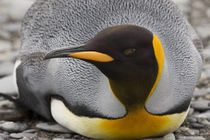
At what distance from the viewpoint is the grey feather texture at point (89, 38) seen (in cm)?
363

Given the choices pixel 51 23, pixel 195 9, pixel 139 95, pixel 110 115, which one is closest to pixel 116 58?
pixel 139 95

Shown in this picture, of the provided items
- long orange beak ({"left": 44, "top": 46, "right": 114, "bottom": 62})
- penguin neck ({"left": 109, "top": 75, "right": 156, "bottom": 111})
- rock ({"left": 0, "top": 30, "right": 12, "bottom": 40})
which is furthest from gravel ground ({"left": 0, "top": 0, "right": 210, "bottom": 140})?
long orange beak ({"left": 44, "top": 46, "right": 114, "bottom": 62})

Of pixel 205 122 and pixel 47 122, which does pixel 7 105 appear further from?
pixel 205 122

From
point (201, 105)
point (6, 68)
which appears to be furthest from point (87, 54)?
point (6, 68)

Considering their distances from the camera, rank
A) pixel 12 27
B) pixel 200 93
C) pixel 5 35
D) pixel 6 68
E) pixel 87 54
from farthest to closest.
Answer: pixel 12 27, pixel 5 35, pixel 6 68, pixel 200 93, pixel 87 54

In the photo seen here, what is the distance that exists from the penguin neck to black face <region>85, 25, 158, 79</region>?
0.06 m

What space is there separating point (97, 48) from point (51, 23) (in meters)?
1.26

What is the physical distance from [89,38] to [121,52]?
78cm

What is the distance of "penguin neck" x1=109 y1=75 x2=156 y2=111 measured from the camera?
322cm

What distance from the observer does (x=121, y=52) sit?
10.1ft

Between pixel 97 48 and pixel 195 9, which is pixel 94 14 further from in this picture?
pixel 195 9

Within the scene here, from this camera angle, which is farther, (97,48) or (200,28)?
(200,28)

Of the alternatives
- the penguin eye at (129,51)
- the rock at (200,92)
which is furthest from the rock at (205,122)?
the penguin eye at (129,51)

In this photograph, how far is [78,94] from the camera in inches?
147
